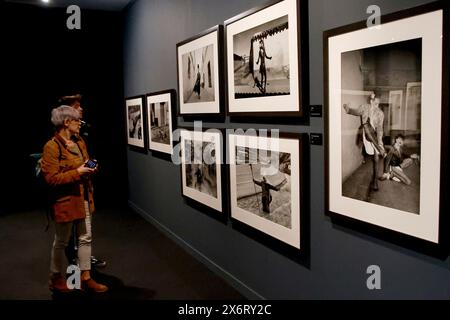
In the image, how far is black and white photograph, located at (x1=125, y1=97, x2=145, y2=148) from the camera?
6.04 m

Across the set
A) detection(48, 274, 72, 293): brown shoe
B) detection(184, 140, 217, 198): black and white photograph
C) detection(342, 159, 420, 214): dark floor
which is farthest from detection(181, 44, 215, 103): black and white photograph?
detection(48, 274, 72, 293): brown shoe

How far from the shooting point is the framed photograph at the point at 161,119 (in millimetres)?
4871

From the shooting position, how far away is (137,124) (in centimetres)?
624

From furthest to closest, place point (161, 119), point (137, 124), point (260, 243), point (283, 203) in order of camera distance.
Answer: point (137, 124), point (161, 119), point (260, 243), point (283, 203)

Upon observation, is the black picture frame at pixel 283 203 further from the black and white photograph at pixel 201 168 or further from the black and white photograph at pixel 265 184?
the black and white photograph at pixel 201 168

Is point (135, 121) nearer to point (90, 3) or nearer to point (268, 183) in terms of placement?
point (90, 3)

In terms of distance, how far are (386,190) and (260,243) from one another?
1385mm

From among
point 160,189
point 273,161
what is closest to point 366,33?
point 273,161

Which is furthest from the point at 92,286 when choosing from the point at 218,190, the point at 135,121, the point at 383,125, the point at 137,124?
the point at 135,121

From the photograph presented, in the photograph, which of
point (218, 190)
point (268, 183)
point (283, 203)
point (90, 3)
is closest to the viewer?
point (283, 203)

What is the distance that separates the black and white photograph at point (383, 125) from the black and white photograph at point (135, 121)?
4.13 metres

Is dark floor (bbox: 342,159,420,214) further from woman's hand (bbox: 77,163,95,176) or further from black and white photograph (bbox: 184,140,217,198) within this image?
woman's hand (bbox: 77,163,95,176)

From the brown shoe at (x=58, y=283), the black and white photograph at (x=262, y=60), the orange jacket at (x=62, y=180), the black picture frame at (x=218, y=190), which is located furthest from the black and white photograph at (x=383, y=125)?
the brown shoe at (x=58, y=283)
